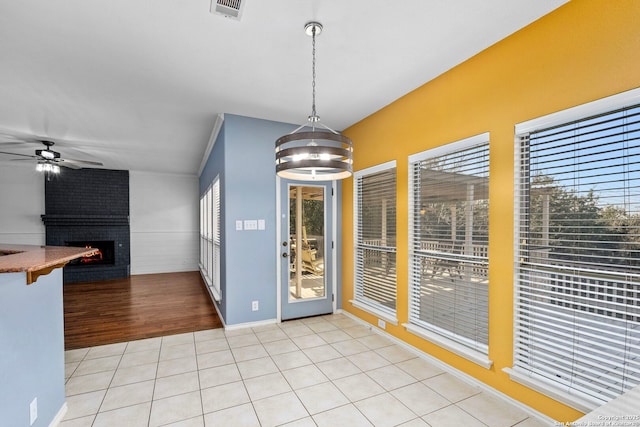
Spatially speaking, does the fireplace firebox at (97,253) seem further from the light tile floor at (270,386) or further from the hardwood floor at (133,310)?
the light tile floor at (270,386)

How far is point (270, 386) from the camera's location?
2.53 metres

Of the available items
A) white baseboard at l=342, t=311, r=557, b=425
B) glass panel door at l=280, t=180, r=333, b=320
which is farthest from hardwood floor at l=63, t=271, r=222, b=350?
white baseboard at l=342, t=311, r=557, b=425

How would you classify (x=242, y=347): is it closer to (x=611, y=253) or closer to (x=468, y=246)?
(x=468, y=246)

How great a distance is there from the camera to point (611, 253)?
1.75 meters

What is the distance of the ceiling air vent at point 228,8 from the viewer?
1878 millimetres

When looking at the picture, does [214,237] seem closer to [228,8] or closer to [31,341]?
[31,341]

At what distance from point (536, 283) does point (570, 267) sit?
237 millimetres

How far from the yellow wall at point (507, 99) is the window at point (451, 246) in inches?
3.6

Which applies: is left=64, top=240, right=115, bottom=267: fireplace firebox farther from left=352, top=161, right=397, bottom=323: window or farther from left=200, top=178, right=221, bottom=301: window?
left=352, top=161, right=397, bottom=323: window

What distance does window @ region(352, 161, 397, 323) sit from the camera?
348 centimetres

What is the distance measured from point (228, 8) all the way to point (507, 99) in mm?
2090

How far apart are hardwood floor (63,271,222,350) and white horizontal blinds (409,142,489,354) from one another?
2723mm

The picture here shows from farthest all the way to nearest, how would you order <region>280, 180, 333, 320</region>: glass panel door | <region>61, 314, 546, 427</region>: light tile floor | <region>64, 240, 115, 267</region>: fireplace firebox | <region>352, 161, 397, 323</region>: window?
<region>64, 240, 115, 267</region>: fireplace firebox
<region>280, 180, 333, 320</region>: glass panel door
<region>352, 161, 397, 323</region>: window
<region>61, 314, 546, 427</region>: light tile floor

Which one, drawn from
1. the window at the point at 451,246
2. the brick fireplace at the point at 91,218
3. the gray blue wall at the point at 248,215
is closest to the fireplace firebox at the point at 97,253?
the brick fireplace at the point at 91,218
